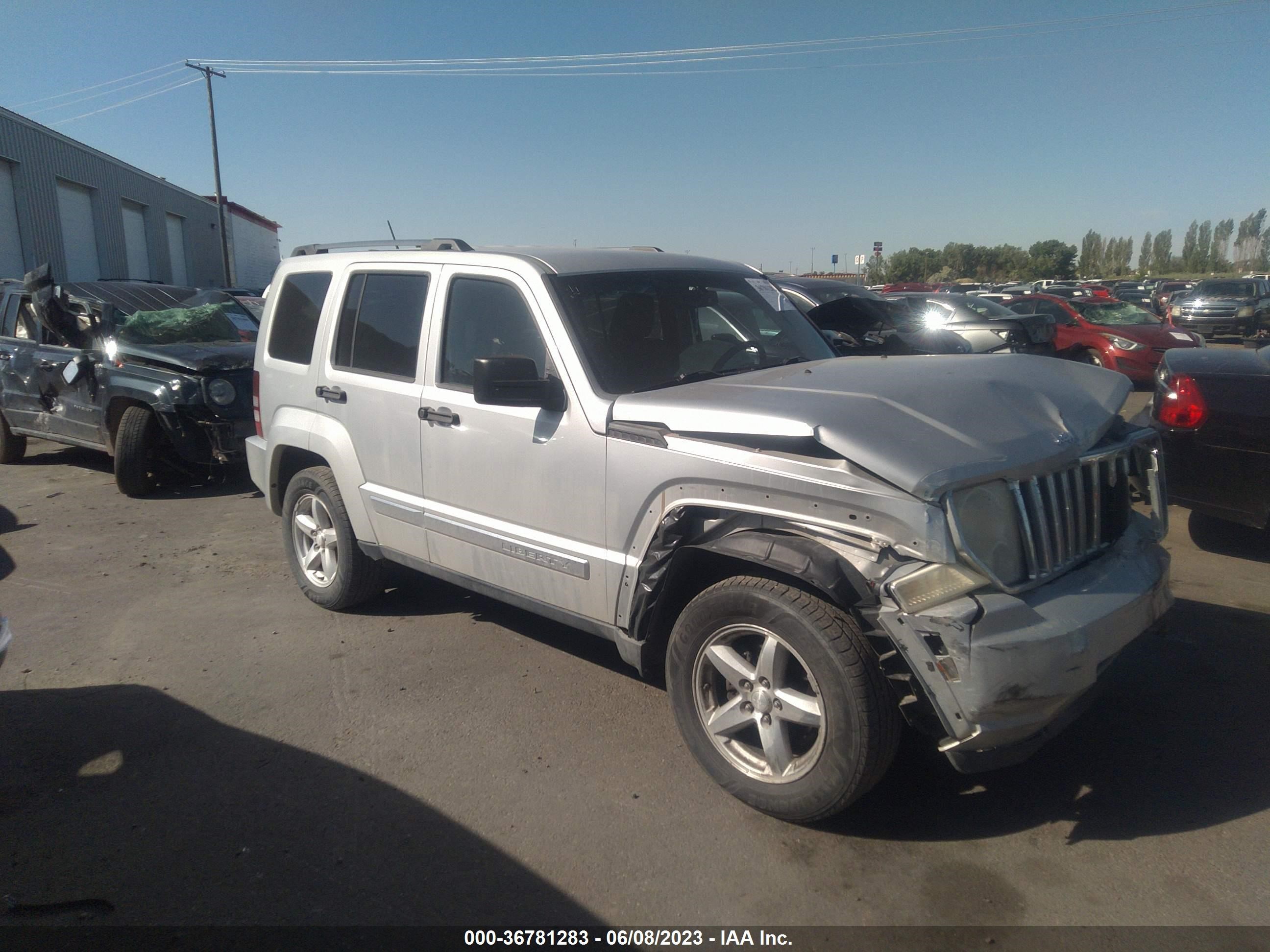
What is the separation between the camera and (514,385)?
11.7 ft

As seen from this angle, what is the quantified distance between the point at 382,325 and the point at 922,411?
9.29ft

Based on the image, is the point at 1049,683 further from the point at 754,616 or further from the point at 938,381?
the point at 938,381

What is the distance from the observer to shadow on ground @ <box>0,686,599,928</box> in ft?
9.20

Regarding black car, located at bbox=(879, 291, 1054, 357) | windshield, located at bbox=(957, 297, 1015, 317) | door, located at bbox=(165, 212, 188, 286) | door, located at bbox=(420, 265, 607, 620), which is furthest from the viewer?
door, located at bbox=(165, 212, 188, 286)

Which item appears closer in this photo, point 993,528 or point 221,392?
point 993,528

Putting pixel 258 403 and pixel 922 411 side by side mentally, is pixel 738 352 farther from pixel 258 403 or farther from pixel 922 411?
pixel 258 403

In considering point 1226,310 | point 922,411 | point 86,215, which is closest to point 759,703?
point 922,411

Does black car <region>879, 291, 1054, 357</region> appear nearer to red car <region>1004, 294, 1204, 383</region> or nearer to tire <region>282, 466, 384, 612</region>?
red car <region>1004, 294, 1204, 383</region>

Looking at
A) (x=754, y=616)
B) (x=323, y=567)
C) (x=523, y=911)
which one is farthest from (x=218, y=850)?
(x=323, y=567)

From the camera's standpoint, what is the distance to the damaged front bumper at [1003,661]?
8.53 ft

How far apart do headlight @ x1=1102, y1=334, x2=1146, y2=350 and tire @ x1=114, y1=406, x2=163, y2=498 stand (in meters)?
14.4

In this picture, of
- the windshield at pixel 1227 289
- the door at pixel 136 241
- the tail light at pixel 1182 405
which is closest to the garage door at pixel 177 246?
the door at pixel 136 241

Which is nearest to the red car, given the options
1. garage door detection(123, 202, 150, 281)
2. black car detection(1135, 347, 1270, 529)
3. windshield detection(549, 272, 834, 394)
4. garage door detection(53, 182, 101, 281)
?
black car detection(1135, 347, 1270, 529)

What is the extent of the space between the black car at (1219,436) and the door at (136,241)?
3322cm
